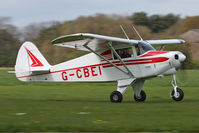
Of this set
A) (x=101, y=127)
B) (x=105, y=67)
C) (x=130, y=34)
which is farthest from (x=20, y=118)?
(x=130, y=34)

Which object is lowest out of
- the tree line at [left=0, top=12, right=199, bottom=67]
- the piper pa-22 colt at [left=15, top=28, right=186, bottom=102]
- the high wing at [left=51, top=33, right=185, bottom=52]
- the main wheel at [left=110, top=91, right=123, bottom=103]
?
the main wheel at [left=110, top=91, right=123, bottom=103]

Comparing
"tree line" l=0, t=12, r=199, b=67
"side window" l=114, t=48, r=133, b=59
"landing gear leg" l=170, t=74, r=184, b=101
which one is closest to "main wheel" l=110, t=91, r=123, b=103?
"side window" l=114, t=48, r=133, b=59

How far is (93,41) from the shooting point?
577 inches

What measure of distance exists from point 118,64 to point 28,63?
427 centimetres

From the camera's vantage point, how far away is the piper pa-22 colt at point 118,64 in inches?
574

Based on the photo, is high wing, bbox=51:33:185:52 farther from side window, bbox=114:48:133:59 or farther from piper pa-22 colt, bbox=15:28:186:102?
side window, bbox=114:48:133:59

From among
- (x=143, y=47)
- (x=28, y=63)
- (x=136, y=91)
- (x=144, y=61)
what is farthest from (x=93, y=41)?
(x=28, y=63)

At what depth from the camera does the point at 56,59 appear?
1487 inches

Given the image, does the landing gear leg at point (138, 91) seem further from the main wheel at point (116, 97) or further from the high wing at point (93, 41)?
the high wing at point (93, 41)

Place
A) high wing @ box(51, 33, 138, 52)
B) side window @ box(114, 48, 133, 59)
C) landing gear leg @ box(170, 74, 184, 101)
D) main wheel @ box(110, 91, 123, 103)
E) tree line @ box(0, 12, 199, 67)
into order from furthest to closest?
tree line @ box(0, 12, 199, 67)
side window @ box(114, 48, 133, 59)
main wheel @ box(110, 91, 123, 103)
landing gear leg @ box(170, 74, 184, 101)
high wing @ box(51, 33, 138, 52)

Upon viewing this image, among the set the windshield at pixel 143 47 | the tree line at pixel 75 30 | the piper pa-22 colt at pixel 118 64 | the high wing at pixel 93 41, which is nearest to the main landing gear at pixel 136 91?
the piper pa-22 colt at pixel 118 64

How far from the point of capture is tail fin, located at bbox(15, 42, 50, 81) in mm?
17312

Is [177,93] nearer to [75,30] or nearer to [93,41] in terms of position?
[93,41]

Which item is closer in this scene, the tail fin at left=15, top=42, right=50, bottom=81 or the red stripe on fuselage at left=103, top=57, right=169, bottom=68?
the red stripe on fuselage at left=103, top=57, right=169, bottom=68
